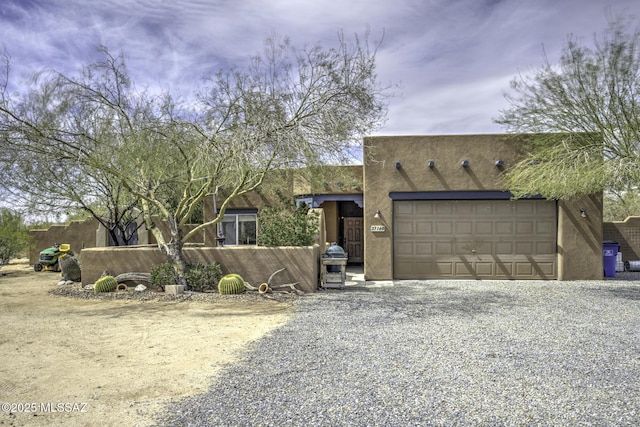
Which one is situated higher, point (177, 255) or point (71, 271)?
point (177, 255)

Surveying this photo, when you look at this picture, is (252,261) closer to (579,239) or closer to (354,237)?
(354,237)

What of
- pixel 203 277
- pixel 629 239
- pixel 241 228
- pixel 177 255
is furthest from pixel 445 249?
pixel 241 228

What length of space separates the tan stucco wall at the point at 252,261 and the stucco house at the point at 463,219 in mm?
2552

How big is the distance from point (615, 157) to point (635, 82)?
1.70 meters

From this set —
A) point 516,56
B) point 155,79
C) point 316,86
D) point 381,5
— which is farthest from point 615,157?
point 155,79

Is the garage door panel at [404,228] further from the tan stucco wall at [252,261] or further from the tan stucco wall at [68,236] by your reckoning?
the tan stucco wall at [68,236]

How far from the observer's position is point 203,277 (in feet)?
38.6

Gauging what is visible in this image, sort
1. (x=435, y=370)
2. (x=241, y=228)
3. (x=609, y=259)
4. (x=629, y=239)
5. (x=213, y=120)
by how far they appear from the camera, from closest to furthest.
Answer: (x=435, y=370)
(x=213, y=120)
(x=609, y=259)
(x=629, y=239)
(x=241, y=228)

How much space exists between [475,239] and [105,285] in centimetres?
1008

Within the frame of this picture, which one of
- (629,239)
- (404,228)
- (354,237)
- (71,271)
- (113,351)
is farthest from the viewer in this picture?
(354,237)

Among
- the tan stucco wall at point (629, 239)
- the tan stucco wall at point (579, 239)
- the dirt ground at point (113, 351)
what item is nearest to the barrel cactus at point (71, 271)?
the dirt ground at point (113, 351)

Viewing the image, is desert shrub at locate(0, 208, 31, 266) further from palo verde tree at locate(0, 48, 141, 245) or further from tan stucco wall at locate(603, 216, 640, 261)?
tan stucco wall at locate(603, 216, 640, 261)

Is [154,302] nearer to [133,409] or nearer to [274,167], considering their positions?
[274,167]

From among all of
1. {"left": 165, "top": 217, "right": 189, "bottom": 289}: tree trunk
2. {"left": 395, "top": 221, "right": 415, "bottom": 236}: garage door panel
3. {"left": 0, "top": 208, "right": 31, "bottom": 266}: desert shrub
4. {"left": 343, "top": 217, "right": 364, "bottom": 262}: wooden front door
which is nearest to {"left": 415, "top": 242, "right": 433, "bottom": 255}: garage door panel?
{"left": 395, "top": 221, "right": 415, "bottom": 236}: garage door panel
